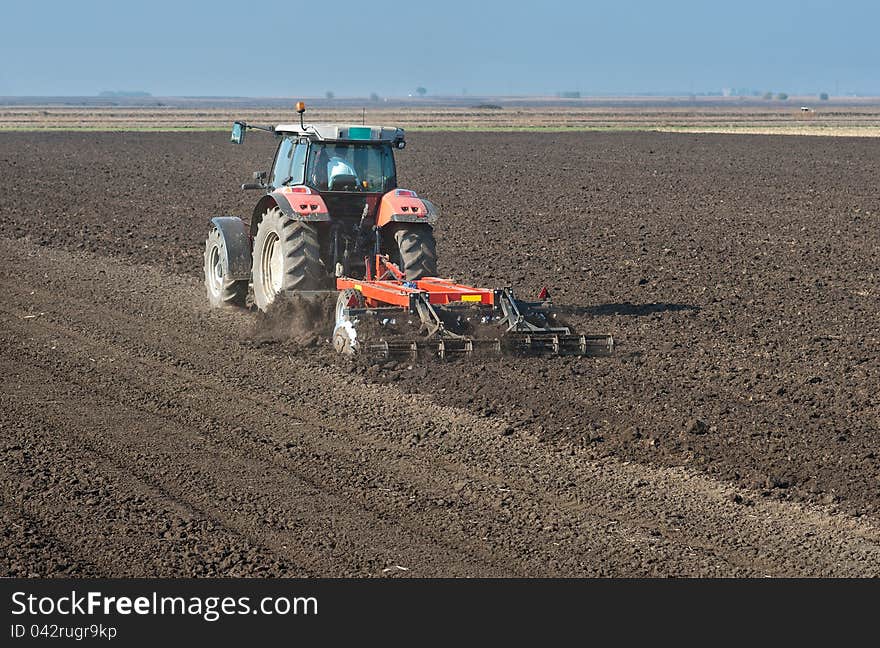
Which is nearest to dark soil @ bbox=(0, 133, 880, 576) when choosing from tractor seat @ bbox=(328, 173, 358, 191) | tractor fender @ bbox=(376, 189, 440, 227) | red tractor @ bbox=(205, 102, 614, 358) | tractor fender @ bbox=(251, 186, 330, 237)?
red tractor @ bbox=(205, 102, 614, 358)

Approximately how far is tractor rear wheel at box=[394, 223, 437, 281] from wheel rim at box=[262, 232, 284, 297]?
124cm

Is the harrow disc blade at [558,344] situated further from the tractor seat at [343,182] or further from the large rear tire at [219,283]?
the large rear tire at [219,283]

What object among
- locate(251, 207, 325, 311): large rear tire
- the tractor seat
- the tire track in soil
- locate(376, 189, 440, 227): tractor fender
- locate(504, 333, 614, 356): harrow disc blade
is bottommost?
the tire track in soil

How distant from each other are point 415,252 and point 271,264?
1603 millimetres

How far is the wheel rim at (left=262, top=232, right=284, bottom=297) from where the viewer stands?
1204 centimetres

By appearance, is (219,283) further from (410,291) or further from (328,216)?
(410,291)

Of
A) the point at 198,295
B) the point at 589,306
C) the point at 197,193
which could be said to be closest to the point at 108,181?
the point at 197,193

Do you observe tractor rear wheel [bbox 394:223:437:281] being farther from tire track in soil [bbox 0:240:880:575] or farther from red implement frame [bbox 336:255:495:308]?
tire track in soil [bbox 0:240:880:575]

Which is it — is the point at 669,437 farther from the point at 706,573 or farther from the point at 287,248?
the point at 287,248

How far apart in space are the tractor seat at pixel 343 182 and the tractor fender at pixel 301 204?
228mm

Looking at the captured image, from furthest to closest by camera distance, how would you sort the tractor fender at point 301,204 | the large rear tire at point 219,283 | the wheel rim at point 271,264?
the large rear tire at point 219,283 < the wheel rim at point 271,264 < the tractor fender at point 301,204

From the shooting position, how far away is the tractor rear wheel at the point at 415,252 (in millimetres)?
11578

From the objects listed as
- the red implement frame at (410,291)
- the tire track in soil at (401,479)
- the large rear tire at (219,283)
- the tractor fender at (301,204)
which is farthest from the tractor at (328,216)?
the tire track in soil at (401,479)

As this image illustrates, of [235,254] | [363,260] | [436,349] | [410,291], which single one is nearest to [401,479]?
[436,349]
